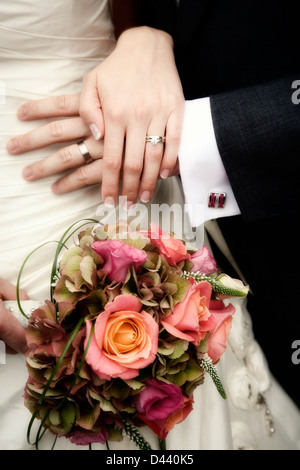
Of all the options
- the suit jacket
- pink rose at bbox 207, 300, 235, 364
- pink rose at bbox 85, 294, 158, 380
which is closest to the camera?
pink rose at bbox 85, 294, 158, 380

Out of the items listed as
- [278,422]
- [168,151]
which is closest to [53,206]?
[168,151]

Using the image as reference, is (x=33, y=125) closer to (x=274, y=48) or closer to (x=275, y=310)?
(x=274, y=48)

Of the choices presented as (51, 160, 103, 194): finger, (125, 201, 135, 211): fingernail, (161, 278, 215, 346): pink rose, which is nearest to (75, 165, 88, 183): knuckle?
(51, 160, 103, 194): finger

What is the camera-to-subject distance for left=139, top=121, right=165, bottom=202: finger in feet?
2.50

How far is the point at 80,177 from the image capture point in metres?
0.79

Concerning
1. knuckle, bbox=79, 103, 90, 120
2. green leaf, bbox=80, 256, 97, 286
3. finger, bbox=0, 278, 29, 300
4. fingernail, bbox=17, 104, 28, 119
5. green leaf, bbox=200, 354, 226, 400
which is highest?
fingernail, bbox=17, 104, 28, 119

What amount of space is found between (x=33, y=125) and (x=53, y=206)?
190 mm

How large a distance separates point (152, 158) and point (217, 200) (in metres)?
0.16

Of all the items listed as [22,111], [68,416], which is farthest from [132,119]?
[68,416]

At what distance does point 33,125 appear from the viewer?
0.82 metres

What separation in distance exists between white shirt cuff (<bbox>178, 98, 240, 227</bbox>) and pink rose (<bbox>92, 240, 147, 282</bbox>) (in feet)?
0.93

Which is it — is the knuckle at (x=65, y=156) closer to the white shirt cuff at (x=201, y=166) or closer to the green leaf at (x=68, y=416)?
the white shirt cuff at (x=201, y=166)

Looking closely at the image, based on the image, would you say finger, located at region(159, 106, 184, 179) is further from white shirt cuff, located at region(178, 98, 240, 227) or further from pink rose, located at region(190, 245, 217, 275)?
pink rose, located at region(190, 245, 217, 275)
